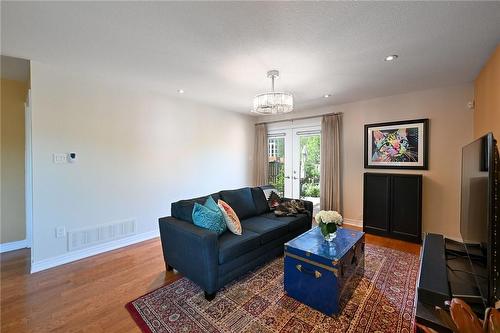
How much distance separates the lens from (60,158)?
2879 mm

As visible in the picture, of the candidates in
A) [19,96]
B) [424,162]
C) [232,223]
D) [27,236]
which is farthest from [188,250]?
[424,162]

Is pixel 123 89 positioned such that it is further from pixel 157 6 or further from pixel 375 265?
pixel 375 265

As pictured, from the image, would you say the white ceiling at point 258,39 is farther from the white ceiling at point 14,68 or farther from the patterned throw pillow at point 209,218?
the patterned throw pillow at point 209,218

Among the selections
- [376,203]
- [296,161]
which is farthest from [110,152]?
[376,203]

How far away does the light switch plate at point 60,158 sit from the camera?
2840 millimetres

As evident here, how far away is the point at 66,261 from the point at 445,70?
546 cm

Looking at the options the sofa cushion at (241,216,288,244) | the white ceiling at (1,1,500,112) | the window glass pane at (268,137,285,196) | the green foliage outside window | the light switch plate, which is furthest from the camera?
the window glass pane at (268,137,285,196)

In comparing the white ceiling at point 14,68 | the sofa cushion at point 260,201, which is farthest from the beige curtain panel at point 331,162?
the white ceiling at point 14,68

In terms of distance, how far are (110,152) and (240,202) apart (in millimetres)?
2082

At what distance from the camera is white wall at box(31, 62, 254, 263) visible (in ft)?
9.08

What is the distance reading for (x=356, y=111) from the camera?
4.38 metres

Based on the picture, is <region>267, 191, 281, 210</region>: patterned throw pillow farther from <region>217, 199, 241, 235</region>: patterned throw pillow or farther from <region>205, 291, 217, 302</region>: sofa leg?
<region>205, 291, 217, 302</region>: sofa leg

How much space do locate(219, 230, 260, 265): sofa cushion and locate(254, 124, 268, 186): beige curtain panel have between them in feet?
10.3

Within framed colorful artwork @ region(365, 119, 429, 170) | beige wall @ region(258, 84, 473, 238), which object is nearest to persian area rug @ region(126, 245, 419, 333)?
beige wall @ region(258, 84, 473, 238)
